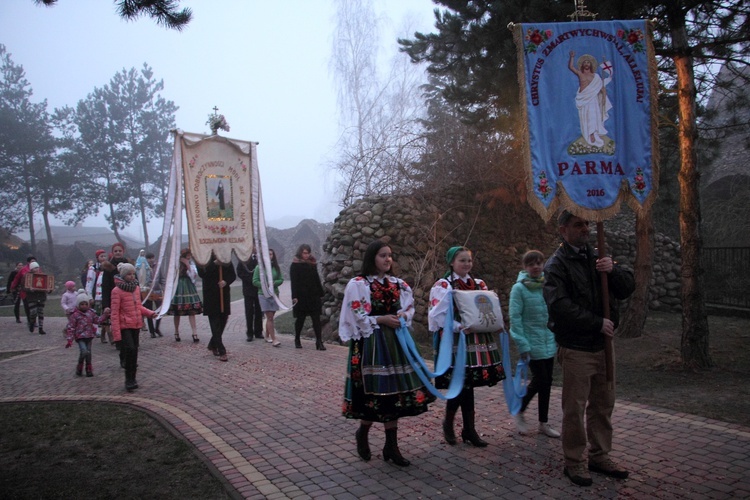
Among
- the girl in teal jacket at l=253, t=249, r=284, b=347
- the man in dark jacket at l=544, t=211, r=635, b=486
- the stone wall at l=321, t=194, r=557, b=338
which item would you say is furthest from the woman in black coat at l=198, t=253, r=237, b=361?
the man in dark jacket at l=544, t=211, r=635, b=486

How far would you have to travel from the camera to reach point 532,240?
15.3 meters

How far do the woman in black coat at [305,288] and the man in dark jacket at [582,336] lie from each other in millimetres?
6759

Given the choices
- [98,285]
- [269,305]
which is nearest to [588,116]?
[269,305]

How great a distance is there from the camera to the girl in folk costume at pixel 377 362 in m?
A: 4.92

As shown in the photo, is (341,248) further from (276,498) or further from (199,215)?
(276,498)

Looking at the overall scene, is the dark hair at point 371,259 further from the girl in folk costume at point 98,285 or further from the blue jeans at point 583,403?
the girl in folk costume at point 98,285

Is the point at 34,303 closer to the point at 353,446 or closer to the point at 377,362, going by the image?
the point at 353,446

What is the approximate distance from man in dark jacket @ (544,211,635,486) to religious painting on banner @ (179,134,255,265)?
251 inches

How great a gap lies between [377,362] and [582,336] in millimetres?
1622

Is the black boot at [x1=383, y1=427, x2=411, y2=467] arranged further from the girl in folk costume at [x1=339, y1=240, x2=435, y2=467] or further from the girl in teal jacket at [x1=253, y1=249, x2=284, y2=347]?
the girl in teal jacket at [x1=253, y1=249, x2=284, y2=347]

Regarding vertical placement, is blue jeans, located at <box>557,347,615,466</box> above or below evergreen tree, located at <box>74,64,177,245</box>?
below

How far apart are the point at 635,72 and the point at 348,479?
4222mm

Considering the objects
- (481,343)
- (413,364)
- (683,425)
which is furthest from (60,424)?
(683,425)

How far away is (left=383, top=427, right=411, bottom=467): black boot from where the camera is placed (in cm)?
495
